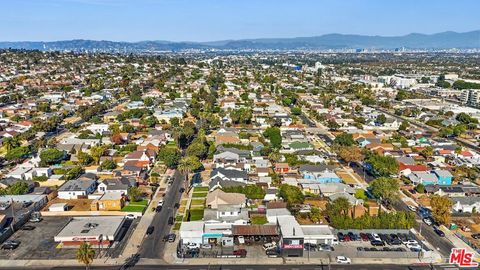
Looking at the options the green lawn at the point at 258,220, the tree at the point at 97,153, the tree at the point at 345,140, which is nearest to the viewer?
the green lawn at the point at 258,220

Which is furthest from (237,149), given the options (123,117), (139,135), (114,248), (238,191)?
(123,117)

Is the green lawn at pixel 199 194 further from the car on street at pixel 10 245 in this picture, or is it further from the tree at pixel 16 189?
the tree at pixel 16 189

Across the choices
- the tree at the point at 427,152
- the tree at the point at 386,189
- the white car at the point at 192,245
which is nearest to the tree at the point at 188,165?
the white car at the point at 192,245

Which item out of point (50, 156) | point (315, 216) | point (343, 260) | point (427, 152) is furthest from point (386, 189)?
point (50, 156)

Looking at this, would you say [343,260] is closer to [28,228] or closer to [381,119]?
[28,228]

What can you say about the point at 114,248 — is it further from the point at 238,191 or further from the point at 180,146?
the point at 180,146

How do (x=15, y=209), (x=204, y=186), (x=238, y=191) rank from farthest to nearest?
(x=204, y=186) < (x=238, y=191) < (x=15, y=209)
